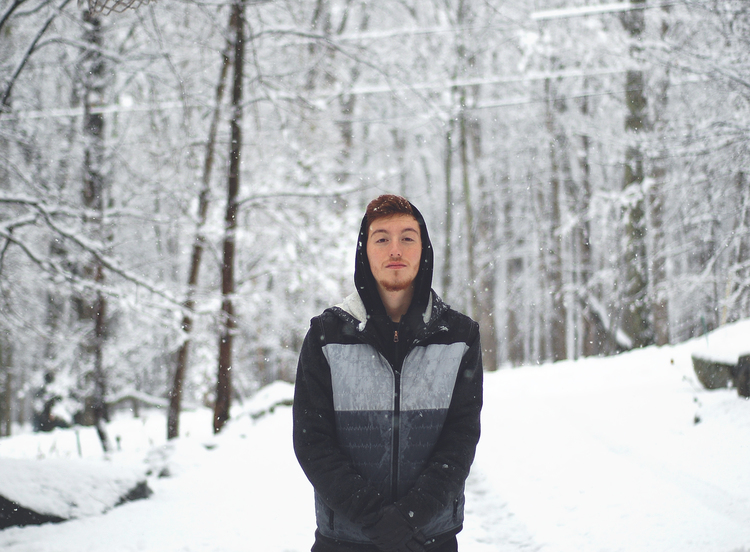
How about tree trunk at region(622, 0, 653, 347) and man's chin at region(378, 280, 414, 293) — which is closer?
man's chin at region(378, 280, 414, 293)

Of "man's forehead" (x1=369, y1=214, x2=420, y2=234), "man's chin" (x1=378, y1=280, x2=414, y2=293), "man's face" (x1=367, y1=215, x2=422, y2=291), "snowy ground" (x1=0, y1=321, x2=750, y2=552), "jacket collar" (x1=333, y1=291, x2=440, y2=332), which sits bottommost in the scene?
"snowy ground" (x1=0, y1=321, x2=750, y2=552)

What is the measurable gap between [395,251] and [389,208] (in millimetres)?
175

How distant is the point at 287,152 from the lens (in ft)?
32.1


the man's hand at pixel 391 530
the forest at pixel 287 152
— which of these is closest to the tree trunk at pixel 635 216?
the forest at pixel 287 152

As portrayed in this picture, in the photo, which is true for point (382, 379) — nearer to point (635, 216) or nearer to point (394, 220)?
point (394, 220)

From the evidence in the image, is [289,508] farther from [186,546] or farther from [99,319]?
[99,319]

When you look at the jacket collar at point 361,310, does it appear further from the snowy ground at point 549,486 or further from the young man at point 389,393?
the snowy ground at point 549,486

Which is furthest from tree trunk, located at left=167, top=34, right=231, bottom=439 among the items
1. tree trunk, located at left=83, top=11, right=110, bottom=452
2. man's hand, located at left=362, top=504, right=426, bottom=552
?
Result: man's hand, located at left=362, top=504, right=426, bottom=552

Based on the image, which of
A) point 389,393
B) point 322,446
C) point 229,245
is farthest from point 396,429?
point 229,245

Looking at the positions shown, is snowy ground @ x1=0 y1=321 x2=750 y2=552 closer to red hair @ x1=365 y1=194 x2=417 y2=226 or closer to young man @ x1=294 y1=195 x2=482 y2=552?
young man @ x1=294 y1=195 x2=482 y2=552

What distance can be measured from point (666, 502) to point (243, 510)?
133 inches

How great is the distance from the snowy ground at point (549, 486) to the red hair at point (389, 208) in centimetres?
279

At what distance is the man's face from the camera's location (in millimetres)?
1934

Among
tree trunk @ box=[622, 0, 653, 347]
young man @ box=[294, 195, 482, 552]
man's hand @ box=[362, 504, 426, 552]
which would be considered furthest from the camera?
tree trunk @ box=[622, 0, 653, 347]
